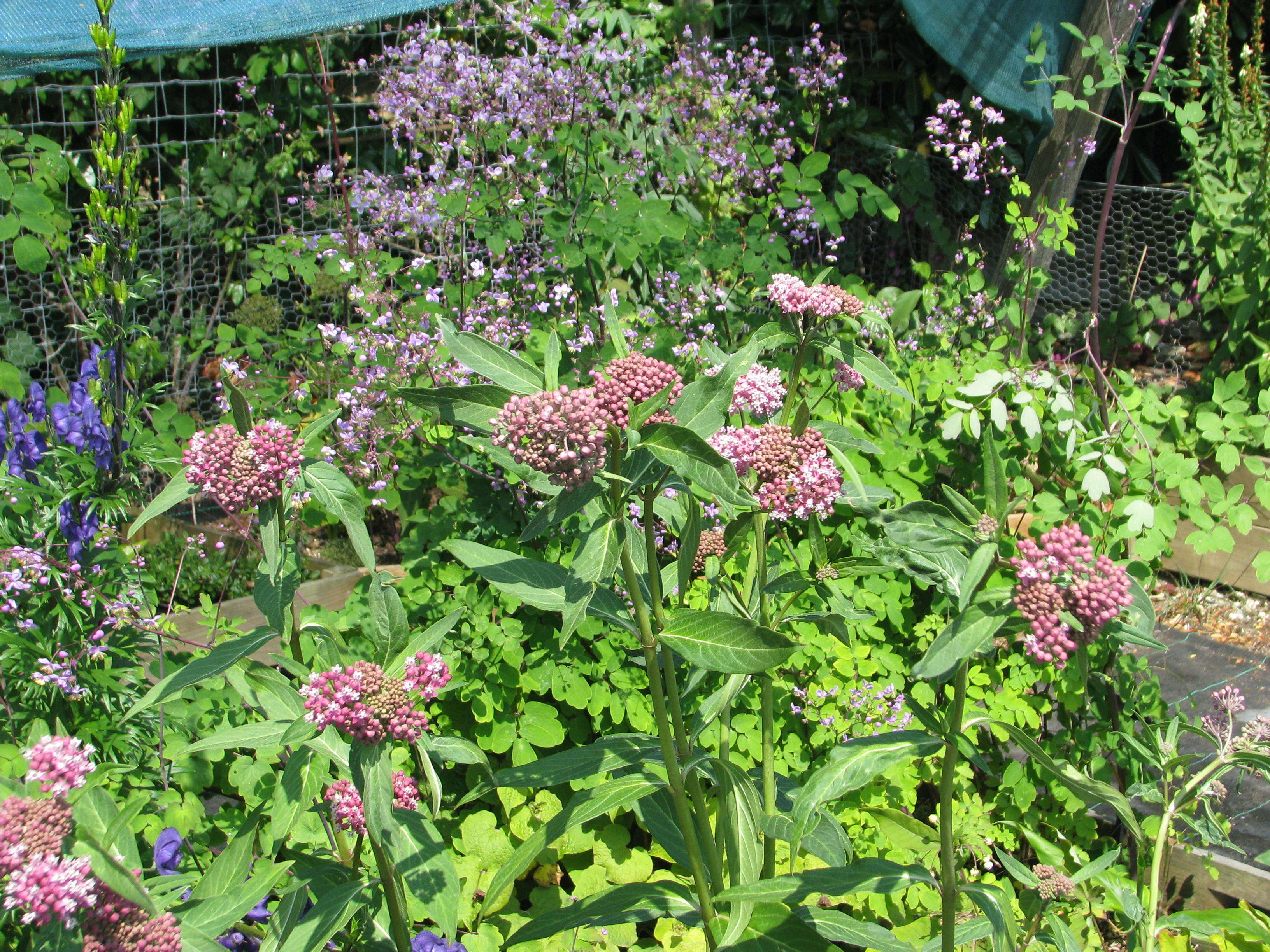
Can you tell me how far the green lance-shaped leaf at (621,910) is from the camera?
4.28 ft

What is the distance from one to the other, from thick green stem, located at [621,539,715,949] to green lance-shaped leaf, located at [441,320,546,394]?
0.22m

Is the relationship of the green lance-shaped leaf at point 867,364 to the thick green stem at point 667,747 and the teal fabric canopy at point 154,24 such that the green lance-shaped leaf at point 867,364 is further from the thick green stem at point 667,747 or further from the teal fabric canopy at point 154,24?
the teal fabric canopy at point 154,24

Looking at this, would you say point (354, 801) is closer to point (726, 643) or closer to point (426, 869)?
point (426, 869)

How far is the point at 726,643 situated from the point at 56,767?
2.43 ft

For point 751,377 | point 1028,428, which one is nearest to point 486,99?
point 1028,428

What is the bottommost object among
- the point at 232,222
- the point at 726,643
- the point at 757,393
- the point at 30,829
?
the point at 30,829

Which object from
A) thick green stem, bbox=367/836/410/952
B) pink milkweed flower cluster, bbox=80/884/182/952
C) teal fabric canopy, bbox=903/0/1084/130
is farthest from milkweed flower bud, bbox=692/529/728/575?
teal fabric canopy, bbox=903/0/1084/130

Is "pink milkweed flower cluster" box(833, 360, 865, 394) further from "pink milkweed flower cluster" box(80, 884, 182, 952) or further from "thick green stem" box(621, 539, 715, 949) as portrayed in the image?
"pink milkweed flower cluster" box(80, 884, 182, 952)

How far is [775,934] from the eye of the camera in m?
1.21

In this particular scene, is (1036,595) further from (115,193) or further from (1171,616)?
(1171,616)

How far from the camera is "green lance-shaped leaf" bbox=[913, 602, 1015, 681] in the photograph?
1047 millimetres

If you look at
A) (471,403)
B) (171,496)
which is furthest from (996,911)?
(171,496)

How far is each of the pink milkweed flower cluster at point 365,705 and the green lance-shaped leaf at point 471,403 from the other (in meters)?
0.32

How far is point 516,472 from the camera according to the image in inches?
45.3
